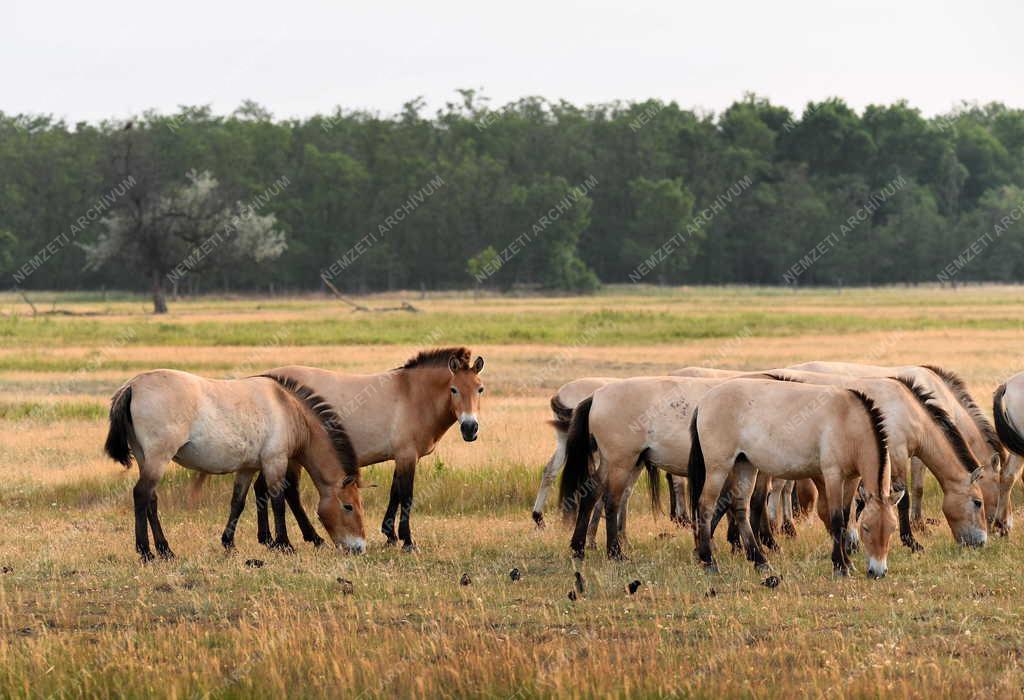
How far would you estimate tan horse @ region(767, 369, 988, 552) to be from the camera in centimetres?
1098

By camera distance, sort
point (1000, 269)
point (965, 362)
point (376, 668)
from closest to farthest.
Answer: point (376, 668), point (965, 362), point (1000, 269)

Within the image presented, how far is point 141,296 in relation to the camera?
290ft

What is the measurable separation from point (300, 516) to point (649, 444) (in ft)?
11.2

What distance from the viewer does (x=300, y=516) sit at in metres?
11.7

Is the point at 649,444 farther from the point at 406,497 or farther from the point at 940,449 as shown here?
the point at 940,449

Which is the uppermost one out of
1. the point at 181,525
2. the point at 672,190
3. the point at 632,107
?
the point at 632,107

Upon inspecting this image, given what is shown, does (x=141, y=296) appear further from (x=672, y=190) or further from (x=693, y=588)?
(x=693, y=588)

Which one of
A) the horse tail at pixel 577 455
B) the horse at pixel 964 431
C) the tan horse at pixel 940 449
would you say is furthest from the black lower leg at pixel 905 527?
the horse tail at pixel 577 455

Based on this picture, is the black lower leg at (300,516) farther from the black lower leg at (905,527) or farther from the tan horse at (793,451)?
the black lower leg at (905,527)

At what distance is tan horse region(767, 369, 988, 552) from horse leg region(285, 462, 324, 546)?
Result: 527cm

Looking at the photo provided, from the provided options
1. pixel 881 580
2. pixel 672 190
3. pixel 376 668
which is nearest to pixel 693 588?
pixel 881 580

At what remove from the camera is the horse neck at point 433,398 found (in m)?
12.2

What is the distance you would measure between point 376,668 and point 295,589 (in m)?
2.20

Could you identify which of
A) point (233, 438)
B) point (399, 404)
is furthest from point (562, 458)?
point (233, 438)
